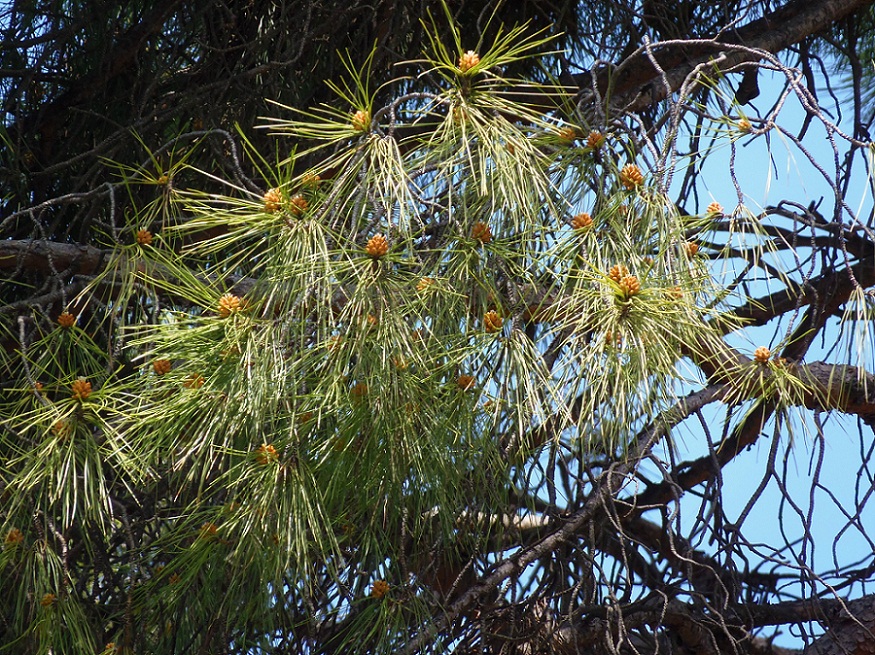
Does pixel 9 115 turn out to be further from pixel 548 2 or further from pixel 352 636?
pixel 352 636

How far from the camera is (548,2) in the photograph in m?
1.88

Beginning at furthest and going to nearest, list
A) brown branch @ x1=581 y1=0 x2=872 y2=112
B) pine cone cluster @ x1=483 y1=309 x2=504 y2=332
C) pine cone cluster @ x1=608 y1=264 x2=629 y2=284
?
brown branch @ x1=581 y1=0 x2=872 y2=112 < pine cone cluster @ x1=483 y1=309 x2=504 y2=332 < pine cone cluster @ x1=608 y1=264 x2=629 y2=284

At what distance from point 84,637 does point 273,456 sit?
0.39 meters

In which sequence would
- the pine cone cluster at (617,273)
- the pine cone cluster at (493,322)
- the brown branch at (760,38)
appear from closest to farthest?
the pine cone cluster at (617,273), the pine cone cluster at (493,322), the brown branch at (760,38)

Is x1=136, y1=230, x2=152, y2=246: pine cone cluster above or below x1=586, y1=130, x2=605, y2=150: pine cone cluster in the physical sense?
below

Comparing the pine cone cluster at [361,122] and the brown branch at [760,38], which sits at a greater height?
the brown branch at [760,38]

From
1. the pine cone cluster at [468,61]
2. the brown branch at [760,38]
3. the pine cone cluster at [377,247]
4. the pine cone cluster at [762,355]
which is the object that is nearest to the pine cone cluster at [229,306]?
the pine cone cluster at [377,247]

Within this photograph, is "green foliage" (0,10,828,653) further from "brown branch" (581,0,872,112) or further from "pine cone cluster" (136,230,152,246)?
"brown branch" (581,0,872,112)

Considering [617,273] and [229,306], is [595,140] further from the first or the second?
[229,306]

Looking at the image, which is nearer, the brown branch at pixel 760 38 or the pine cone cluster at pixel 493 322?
the pine cone cluster at pixel 493 322

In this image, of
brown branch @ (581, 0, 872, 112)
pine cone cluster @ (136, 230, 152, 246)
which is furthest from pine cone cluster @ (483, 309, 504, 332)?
brown branch @ (581, 0, 872, 112)

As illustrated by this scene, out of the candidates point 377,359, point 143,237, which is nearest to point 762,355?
point 377,359

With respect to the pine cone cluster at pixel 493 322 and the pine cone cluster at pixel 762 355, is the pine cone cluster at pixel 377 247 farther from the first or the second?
the pine cone cluster at pixel 762 355

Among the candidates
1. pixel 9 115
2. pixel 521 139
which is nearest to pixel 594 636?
pixel 521 139
